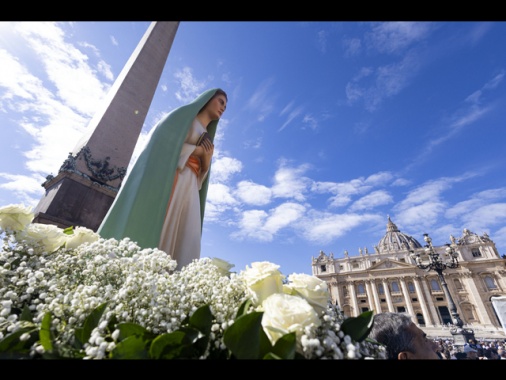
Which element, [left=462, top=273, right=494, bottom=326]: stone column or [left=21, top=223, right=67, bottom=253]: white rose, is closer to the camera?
[left=21, top=223, right=67, bottom=253]: white rose

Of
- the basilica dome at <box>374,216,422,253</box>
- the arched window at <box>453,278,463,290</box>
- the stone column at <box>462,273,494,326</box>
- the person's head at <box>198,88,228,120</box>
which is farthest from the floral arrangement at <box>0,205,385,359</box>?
the basilica dome at <box>374,216,422,253</box>

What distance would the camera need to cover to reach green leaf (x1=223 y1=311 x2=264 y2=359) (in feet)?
2.20

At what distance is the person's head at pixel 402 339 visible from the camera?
1849 millimetres

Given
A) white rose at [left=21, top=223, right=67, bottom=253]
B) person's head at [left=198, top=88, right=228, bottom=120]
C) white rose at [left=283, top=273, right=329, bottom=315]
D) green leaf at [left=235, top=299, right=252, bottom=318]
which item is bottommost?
green leaf at [left=235, top=299, right=252, bottom=318]

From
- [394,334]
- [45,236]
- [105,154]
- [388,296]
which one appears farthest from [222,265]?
[388,296]

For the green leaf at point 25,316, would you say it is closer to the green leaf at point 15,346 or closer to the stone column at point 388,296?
the green leaf at point 15,346

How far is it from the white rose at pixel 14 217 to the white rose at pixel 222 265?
1.08 m

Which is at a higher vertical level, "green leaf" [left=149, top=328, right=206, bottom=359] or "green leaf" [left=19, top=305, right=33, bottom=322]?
"green leaf" [left=19, top=305, right=33, bottom=322]

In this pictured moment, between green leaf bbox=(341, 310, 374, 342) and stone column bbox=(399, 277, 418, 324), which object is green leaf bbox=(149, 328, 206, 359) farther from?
stone column bbox=(399, 277, 418, 324)

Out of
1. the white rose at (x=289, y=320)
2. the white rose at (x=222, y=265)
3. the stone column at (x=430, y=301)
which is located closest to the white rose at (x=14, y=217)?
the white rose at (x=222, y=265)

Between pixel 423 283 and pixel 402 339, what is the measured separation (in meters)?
57.9
